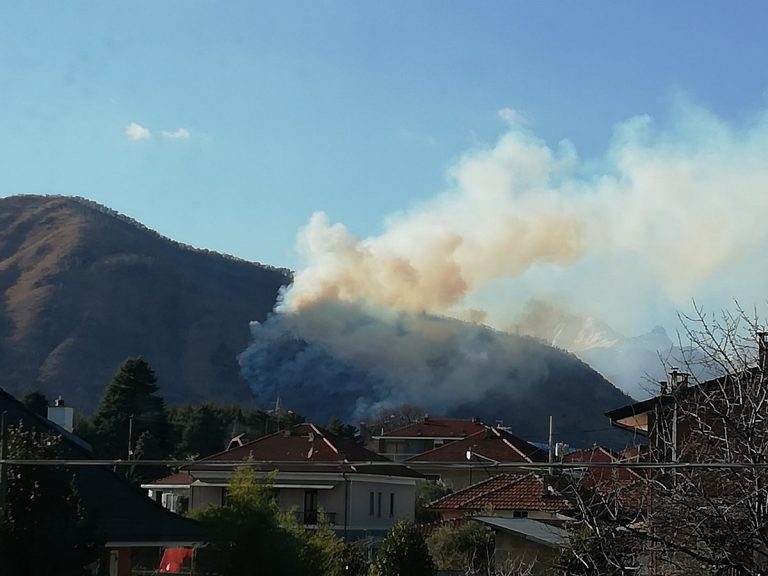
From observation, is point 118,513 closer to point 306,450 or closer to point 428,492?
point 306,450

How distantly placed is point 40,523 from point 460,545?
20333 mm

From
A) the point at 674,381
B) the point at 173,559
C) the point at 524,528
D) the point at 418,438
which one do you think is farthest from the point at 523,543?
the point at 418,438

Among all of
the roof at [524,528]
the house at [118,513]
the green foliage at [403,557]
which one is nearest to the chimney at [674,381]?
the house at [118,513]

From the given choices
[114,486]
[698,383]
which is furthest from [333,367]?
[698,383]

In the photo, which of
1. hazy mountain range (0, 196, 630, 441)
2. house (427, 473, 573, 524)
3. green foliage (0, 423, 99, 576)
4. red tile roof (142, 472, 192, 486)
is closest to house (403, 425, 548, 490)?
red tile roof (142, 472, 192, 486)

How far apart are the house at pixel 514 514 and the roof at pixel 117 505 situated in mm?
6699

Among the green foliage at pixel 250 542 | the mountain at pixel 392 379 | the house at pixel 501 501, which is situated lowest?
the green foliage at pixel 250 542

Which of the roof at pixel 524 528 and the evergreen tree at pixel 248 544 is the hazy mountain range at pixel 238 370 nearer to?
the roof at pixel 524 528

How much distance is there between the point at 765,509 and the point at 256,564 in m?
14.0

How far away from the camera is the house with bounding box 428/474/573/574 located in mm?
29812

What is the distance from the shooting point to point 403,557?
97.8ft

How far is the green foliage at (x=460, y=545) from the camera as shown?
117 ft

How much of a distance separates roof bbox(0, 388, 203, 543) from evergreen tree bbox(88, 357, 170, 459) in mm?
43276

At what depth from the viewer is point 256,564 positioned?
24.1 metres
